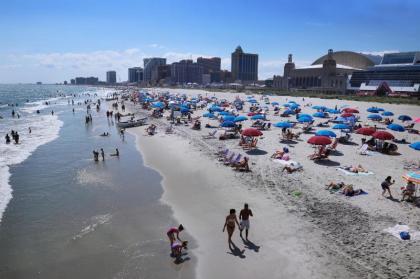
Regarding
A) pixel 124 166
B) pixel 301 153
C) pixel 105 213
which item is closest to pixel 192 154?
pixel 124 166

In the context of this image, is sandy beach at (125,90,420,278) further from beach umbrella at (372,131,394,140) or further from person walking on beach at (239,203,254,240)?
beach umbrella at (372,131,394,140)

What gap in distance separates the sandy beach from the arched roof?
132 meters

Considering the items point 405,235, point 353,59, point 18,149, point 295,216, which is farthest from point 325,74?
point 405,235

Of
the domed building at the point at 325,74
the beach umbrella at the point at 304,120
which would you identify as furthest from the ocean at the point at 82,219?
the domed building at the point at 325,74

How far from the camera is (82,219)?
40.6ft

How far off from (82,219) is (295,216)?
7760mm

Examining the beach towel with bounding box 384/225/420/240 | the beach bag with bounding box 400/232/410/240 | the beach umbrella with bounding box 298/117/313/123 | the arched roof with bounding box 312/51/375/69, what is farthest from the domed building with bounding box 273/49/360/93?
the beach bag with bounding box 400/232/410/240

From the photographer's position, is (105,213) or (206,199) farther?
(206,199)

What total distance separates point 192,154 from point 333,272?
47.5ft

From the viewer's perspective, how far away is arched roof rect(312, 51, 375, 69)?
453 ft

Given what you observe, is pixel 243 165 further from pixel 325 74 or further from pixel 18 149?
pixel 325 74

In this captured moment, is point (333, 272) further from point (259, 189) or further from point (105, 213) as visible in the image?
point (105, 213)

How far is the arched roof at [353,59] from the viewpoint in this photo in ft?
453

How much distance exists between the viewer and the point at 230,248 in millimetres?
9727
